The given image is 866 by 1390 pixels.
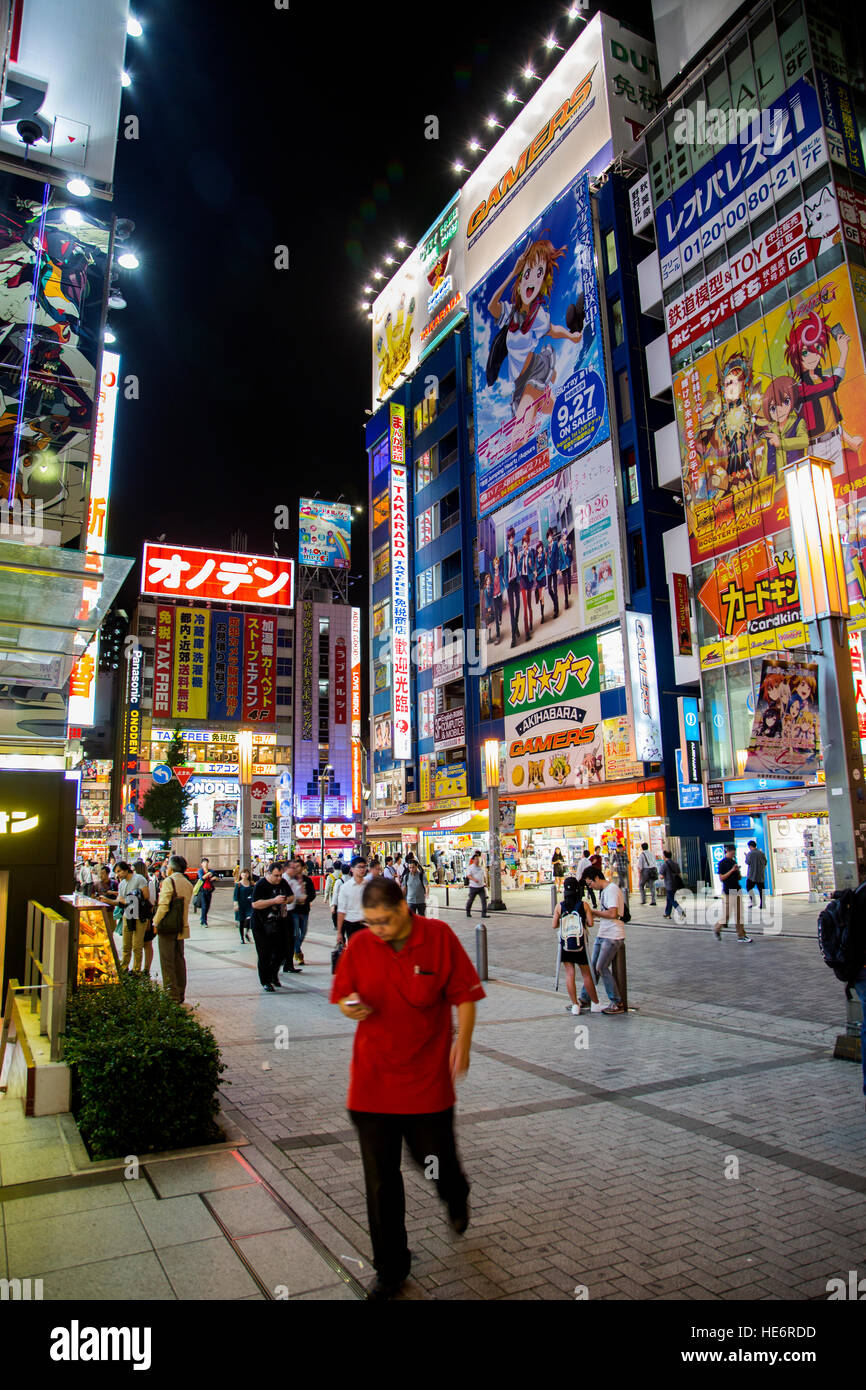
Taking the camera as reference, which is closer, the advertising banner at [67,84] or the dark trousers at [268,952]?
the advertising banner at [67,84]

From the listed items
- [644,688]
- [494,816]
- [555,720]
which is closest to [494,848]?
[494,816]

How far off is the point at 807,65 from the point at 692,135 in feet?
17.7

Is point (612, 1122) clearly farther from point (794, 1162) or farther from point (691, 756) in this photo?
point (691, 756)

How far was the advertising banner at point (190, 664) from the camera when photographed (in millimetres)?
87750

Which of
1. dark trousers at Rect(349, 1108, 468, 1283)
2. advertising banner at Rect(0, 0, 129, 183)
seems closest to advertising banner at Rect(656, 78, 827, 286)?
advertising banner at Rect(0, 0, 129, 183)

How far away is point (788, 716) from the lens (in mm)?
8250

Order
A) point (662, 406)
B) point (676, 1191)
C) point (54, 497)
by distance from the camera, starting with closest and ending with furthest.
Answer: point (676, 1191) → point (54, 497) → point (662, 406)

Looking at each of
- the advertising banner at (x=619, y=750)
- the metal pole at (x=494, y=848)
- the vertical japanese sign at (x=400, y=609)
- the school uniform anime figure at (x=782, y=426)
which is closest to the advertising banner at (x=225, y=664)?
the vertical japanese sign at (x=400, y=609)

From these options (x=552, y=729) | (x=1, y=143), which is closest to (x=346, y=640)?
(x=552, y=729)

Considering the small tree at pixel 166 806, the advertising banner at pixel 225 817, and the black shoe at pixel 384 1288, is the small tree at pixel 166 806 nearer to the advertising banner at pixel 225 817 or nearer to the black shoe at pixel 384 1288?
the advertising banner at pixel 225 817

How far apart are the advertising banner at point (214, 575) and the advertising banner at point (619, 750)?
141 feet

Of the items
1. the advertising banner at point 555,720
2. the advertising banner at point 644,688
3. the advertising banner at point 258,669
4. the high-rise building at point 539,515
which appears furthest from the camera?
the advertising banner at point 258,669

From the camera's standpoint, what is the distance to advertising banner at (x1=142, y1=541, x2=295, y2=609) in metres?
65.2
